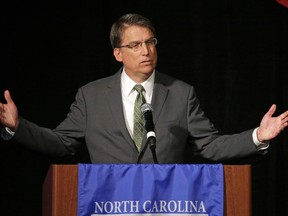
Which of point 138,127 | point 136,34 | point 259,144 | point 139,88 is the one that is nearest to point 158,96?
point 139,88

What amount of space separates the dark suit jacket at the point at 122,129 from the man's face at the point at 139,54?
0.11 metres

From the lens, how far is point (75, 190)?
2572 mm

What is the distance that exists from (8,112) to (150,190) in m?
0.81

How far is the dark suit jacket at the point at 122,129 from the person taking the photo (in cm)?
336

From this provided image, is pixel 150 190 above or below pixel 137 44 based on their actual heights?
below

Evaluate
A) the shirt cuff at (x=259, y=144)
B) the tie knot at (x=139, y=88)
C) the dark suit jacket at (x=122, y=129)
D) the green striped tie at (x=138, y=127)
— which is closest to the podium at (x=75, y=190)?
the shirt cuff at (x=259, y=144)

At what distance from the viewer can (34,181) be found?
439 cm

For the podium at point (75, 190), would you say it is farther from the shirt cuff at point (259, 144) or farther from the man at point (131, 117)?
the man at point (131, 117)

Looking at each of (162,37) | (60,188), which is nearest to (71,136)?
(60,188)

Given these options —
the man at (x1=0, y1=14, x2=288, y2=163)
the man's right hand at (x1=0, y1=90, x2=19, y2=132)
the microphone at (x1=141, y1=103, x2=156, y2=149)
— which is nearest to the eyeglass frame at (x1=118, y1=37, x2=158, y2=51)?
the man at (x1=0, y1=14, x2=288, y2=163)

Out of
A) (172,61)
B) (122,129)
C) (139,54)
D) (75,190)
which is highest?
(172,61)

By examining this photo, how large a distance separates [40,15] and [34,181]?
3.53ft

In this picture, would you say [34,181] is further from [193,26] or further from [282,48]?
[282,48]

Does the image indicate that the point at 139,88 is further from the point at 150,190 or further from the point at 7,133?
the point at 150,190
